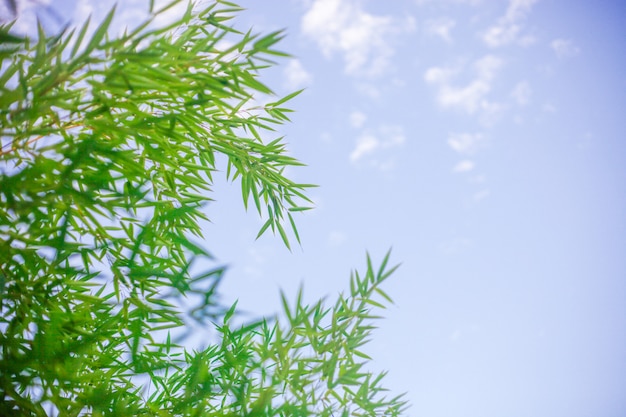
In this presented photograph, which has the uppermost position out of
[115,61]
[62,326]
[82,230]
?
[115,61]

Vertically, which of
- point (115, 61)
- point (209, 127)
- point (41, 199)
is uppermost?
point (209, 127)

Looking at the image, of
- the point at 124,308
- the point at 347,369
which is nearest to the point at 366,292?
the point at 347,369

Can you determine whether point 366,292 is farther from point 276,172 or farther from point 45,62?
point 45,62

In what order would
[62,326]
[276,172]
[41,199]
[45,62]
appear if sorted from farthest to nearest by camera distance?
[276,172]
[62,326]
[45,62]
[41,199]

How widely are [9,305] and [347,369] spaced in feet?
3.72

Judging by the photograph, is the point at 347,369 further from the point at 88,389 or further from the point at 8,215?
the point at 8,215

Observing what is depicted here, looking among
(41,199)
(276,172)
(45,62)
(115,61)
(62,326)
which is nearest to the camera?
(41,199)

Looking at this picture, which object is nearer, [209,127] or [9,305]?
[9,305]

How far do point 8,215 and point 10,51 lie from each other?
495 mm

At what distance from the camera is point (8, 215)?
148 centimetres

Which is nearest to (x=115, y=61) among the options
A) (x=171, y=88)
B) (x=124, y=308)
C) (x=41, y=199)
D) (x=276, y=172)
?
(x=171, y=88)

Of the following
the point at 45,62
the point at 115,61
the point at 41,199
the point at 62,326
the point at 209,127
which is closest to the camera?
the point at 41,199

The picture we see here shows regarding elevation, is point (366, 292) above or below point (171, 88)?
below

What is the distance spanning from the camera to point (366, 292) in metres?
1.53
